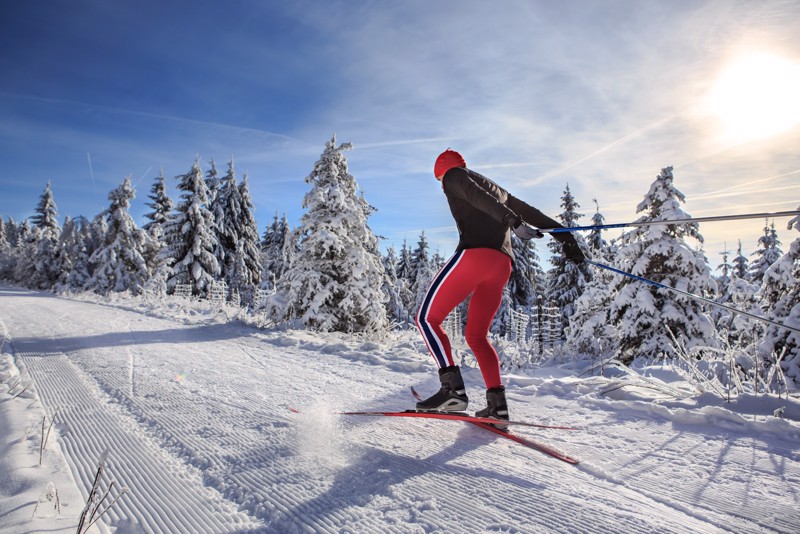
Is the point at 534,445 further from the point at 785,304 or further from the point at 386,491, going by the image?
the point at 785,304

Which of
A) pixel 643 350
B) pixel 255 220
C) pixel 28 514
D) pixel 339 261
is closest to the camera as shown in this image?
pixel 28 514

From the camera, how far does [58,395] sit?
3.31 metres

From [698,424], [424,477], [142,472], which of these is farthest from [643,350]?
[142,472]

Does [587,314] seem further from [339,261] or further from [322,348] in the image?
[322,348]

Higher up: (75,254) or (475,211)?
Result: (75,254)

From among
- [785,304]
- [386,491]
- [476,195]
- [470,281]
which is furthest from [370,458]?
[785,304]

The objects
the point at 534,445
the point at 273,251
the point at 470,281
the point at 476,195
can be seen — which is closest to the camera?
the point at 534,445

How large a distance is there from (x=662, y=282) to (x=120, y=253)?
35.5 m

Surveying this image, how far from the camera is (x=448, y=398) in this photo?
10.1 ft

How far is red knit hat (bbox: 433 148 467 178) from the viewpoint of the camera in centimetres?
320

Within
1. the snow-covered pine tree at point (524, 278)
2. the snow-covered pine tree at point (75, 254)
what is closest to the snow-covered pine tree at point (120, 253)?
the snow-covered pine tree at point (75, 254)

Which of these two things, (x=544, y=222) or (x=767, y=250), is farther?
(x=767, y=250)

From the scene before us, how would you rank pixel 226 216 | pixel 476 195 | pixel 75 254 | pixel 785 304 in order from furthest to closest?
pixel 75 254 < pixel 226 216 < pixel 785 304 < pixel 476 195

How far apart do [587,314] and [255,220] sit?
96.7ft
